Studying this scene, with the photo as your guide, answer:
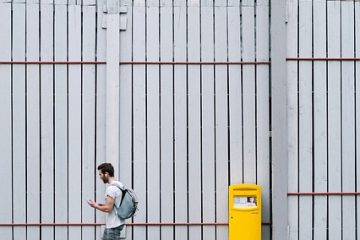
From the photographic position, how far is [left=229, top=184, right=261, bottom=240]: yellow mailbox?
14141 millimetres

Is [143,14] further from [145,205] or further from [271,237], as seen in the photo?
[271,237]

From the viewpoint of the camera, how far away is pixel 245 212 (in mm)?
14148

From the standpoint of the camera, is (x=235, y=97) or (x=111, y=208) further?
(x=235, y=97)

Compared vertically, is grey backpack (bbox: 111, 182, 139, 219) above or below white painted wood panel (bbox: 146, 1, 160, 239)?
below

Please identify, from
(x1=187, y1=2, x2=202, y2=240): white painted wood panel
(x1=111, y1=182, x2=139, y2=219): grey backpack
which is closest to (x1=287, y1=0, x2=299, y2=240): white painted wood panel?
Result: (x1=187, y1=2, x2=202, y2=240): white painted wood panel

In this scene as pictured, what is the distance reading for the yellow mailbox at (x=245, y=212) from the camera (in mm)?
14141

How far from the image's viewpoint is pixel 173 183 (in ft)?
48.1

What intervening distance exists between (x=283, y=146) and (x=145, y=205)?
7.65 feet

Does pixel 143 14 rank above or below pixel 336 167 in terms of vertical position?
above
